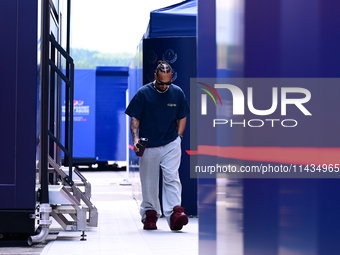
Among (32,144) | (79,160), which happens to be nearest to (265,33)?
(32,144)

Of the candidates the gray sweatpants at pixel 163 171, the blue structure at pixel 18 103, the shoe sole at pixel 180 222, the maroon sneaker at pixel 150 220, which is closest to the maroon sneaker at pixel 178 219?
the shoe sole at pixel 180 222

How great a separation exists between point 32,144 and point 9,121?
0.26 metres

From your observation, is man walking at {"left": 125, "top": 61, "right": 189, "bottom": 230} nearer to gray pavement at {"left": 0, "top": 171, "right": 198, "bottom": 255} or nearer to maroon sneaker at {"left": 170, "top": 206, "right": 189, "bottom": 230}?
maroon sneaker at {"left": 170, "top": 206, "right": 189, "bottom": 230}

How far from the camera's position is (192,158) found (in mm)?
6301

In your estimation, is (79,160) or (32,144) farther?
(79,160)

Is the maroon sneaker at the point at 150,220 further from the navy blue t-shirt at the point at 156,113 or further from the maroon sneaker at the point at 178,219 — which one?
the navy blue t-shirt at the point at 156,113

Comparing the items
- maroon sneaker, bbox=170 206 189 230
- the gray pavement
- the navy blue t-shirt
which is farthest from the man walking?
the gray pavement

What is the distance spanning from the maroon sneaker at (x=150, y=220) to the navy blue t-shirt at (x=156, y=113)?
0.64 metres

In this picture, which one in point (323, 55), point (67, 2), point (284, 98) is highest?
point (67, 2)

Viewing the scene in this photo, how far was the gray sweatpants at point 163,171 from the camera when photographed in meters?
5.30

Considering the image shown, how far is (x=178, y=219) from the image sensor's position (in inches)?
199

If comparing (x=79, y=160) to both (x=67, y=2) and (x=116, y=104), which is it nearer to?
(x=116, y=104)

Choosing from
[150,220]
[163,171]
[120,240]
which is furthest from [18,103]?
[150,220]

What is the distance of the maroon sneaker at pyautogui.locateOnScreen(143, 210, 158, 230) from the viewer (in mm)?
5309
